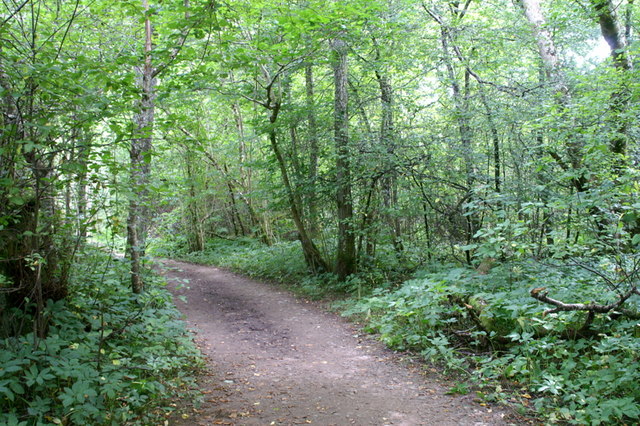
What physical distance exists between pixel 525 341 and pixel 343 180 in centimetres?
618

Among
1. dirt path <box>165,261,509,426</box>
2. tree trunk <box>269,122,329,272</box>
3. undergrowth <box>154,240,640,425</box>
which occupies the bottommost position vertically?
dirt path <box>165,261,509,426</box>

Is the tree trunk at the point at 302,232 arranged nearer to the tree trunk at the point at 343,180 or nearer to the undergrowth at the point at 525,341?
the tree trunk at the point at 343,180

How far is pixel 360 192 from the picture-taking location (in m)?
10.3

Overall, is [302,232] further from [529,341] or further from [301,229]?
[529,341]

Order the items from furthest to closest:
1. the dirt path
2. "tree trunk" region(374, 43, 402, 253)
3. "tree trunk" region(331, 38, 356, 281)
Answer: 1. "tree trunk" region(331, 38, 356, 281)
2. "tree trunk" region(374, 43, 402, 253)
3. the dirt path

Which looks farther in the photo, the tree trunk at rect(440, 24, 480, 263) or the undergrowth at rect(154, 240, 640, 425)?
the tree trunk at rect(440, 24, 480, 263)

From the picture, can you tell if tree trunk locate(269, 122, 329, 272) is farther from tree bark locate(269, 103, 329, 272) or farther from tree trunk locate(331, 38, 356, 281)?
tree trunk locate(331, 38, 356, 281)

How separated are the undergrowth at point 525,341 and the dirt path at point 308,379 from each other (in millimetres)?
416

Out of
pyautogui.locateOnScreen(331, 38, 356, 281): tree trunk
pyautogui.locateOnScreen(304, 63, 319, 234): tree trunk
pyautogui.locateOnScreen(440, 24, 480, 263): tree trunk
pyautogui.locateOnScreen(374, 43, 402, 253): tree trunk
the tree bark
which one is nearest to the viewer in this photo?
pyautogui.locateOnScreen(440, 24, 480, 263): tree trunk

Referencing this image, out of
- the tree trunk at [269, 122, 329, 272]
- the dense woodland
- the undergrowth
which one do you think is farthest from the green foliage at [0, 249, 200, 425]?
the tree trunk at [269, 122, 329, 272]

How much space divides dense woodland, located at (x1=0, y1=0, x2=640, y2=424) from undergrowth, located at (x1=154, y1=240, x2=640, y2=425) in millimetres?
32

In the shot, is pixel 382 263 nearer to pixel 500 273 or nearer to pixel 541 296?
pixel 500 273

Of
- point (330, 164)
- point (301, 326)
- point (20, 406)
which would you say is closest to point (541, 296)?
point (301, 326)

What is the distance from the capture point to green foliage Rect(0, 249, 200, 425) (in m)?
3.39
